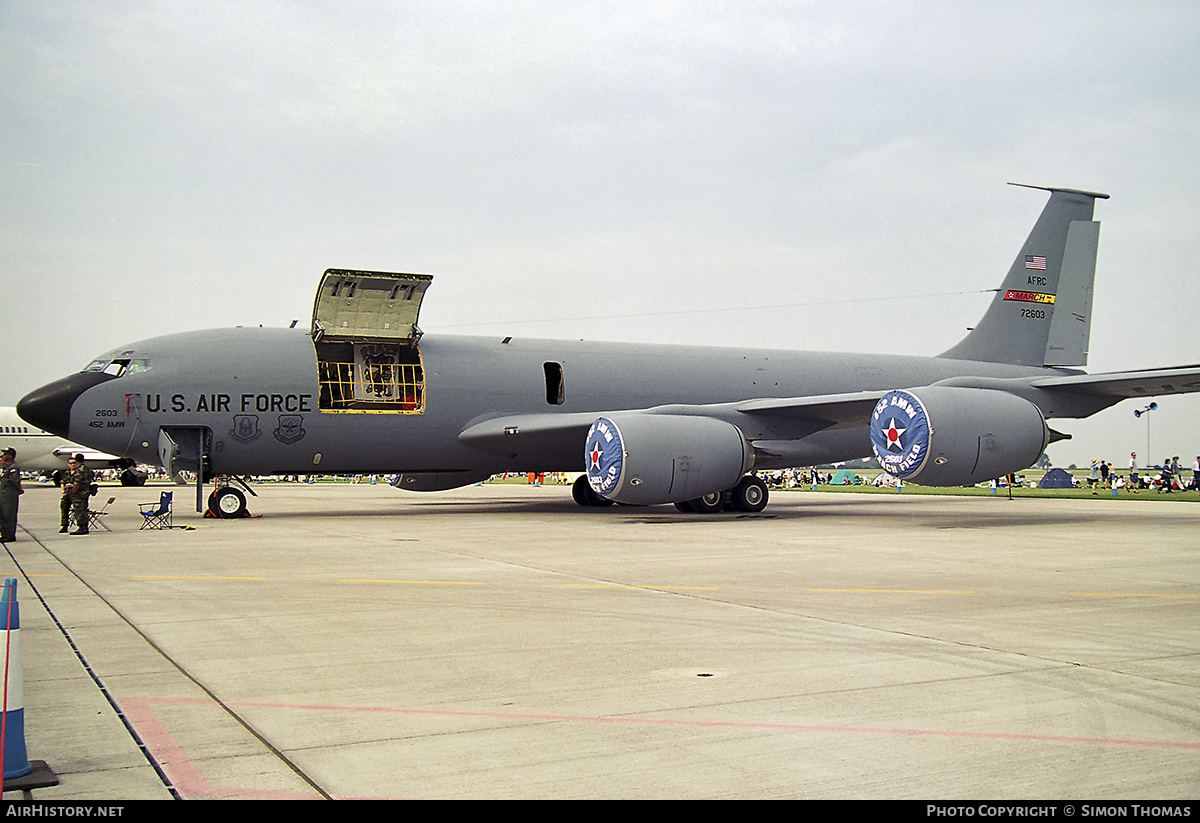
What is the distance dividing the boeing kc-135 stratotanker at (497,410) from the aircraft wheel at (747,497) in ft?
0.14

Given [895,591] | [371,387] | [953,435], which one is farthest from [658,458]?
[895,591]

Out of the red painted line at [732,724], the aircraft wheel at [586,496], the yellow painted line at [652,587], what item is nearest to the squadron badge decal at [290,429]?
the aircraft wheel at [586,496]

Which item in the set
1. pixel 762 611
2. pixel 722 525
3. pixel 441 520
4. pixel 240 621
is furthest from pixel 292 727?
pixel 441 520

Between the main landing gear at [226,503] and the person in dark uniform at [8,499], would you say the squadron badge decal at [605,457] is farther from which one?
the person in dark uniform at [8,499]

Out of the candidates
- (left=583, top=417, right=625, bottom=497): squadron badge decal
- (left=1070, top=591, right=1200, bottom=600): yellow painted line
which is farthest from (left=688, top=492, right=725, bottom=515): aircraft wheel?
(left=1070, top=591, right=1200, bottom=600): yellow painted line

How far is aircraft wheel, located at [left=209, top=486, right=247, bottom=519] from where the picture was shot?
788 inches

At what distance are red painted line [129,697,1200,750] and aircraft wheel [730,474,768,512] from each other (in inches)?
665

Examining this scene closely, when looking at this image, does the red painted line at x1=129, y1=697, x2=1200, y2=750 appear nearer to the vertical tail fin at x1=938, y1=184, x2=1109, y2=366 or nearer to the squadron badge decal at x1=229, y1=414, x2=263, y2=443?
the squadron badge decal at x1=229, y1=414, x2=263, y2=443

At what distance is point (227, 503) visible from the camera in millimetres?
20062

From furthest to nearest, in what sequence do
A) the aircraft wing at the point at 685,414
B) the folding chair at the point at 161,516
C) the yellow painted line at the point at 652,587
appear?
the aircraft wing at the point at 685,414 < the folding chair at the point at 161,516 < the yellow painted line at the point at 652,587

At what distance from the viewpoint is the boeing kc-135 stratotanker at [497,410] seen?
17.8 metres

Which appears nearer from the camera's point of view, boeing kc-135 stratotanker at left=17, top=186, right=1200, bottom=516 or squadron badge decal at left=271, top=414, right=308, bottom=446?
boeing kc-135 stratotanker at left=17, top=186, right=1200, bottom=516

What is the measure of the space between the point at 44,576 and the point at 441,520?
32.5ft
